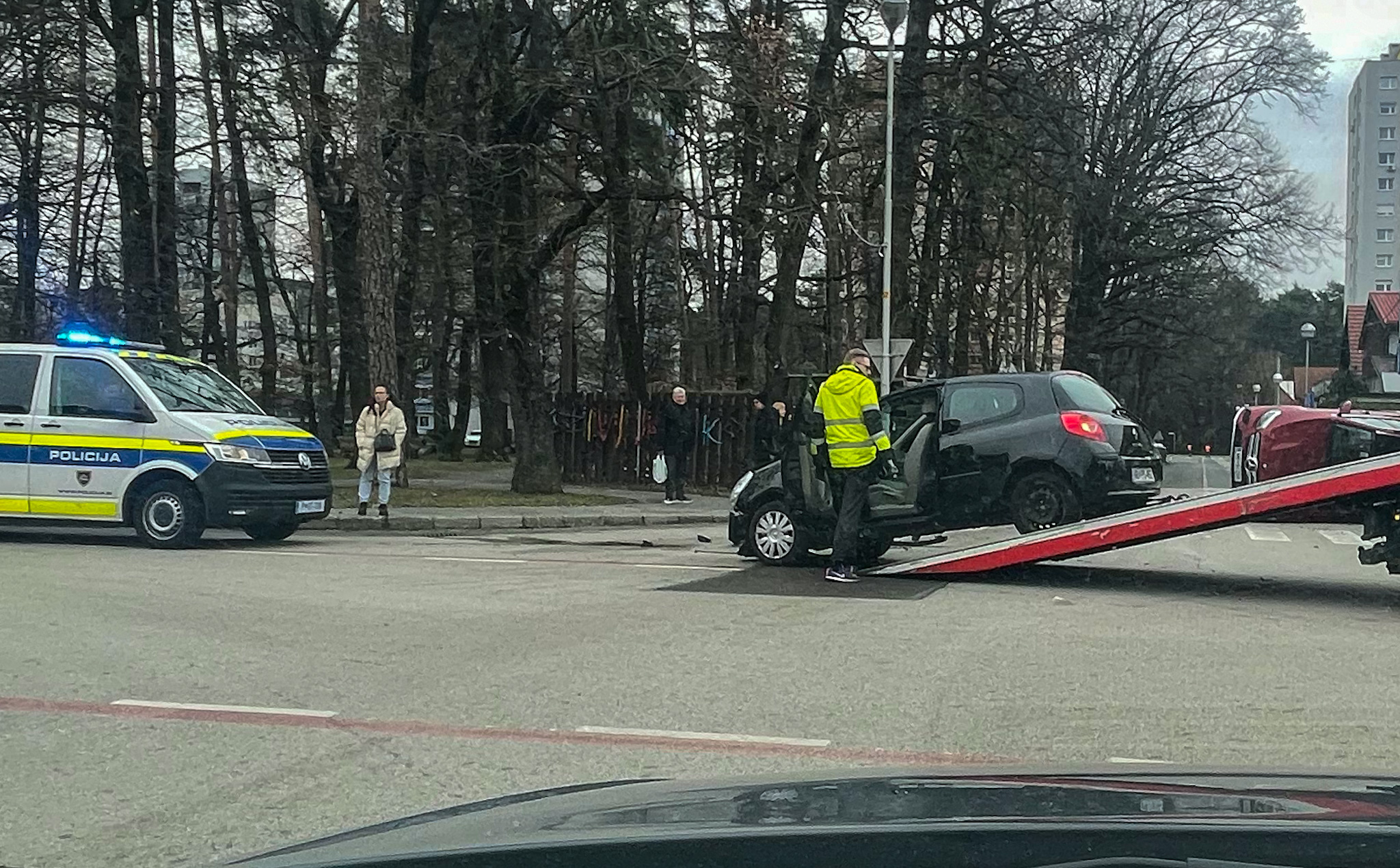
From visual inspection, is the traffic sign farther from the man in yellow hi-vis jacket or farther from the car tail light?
the man in yellow hi-vis jacket

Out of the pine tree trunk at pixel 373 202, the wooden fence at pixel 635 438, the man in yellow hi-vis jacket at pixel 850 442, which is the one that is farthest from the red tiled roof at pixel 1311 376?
the man in yellow hi-vis jacket at pixel 850 442

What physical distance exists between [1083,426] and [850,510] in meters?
2.30

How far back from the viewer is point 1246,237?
3519 cm

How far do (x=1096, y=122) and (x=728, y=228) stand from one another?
1373cm

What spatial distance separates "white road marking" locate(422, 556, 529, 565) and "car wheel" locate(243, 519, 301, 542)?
7.88ft

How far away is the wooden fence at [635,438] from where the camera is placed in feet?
86.1

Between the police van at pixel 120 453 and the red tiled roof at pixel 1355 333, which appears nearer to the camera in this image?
the police van at pixel 120 453

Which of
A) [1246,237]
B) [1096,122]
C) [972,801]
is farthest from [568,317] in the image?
[972,801]

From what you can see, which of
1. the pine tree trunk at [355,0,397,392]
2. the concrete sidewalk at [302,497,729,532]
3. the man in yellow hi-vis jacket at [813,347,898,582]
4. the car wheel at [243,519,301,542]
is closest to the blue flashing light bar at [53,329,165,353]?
the car wheel at [243,519,301,542]

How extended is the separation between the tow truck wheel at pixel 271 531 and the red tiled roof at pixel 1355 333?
63523 mm

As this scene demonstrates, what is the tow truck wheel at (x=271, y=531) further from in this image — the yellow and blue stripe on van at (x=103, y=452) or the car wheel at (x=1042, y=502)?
the car wheel at (x=1042, y=502)

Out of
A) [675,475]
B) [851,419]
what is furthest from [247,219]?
[851,419]

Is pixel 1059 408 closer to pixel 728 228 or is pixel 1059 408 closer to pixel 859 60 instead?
pixel 728 228

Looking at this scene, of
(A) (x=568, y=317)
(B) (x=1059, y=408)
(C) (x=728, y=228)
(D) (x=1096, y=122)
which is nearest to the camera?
(B) (x=1059, y=408)
